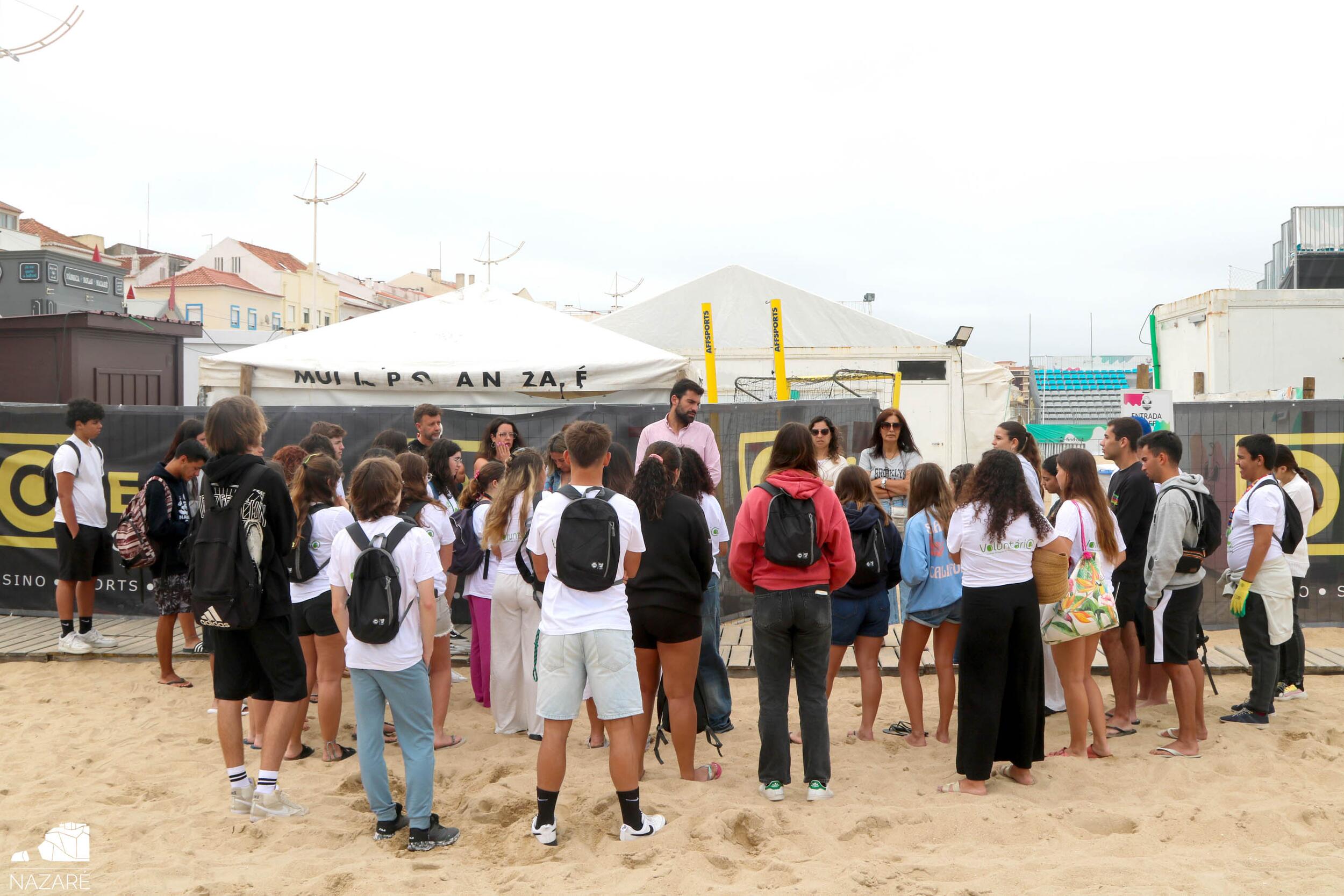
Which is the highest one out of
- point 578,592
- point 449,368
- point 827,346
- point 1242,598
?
point 827,346

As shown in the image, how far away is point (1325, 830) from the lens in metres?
4.17

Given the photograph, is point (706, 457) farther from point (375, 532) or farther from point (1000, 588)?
point (375, 532)

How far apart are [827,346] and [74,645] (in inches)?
503

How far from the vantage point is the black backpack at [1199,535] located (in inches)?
202

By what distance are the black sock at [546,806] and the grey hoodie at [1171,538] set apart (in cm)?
343

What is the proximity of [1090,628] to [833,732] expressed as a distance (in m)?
1.59

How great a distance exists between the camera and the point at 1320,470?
812 cm

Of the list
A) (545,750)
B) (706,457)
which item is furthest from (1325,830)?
(706,457)

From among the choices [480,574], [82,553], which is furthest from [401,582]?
[82,553]

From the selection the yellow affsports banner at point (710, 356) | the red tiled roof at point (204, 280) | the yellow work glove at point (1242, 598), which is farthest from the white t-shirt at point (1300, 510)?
the red tiled roof at point (204, 280)

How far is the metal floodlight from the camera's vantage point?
1584 centimetres

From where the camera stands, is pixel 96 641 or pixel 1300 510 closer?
pixel 1300 510

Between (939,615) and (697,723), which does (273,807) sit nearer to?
(697,723)

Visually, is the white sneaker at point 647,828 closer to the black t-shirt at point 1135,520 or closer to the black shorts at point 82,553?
the black t-shirt at point 1135,520
